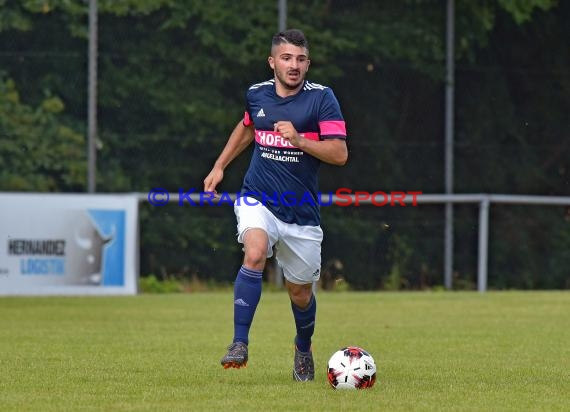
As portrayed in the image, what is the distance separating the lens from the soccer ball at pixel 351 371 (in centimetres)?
744

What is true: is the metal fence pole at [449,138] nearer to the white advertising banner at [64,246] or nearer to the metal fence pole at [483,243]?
the metal fence pole at [483,243]

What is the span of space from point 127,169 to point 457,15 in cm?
534

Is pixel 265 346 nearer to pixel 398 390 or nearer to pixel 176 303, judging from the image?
pixel 398 390

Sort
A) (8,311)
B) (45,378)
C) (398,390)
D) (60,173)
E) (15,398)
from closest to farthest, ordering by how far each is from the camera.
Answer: (15,398), (398,390), (45,378), (8,311), (60,173)

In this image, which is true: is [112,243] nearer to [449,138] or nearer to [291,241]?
[449,138]

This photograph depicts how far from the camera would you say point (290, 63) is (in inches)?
307

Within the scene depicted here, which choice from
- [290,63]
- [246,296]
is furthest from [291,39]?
[246,296]

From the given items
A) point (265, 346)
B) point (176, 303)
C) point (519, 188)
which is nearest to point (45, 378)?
point (265, 346)

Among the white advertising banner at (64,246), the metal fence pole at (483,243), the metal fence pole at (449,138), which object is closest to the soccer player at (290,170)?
the white advertising banner at (64,246)

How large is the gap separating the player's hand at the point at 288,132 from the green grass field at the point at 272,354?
1.33 metres

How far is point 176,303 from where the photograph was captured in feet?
52.1

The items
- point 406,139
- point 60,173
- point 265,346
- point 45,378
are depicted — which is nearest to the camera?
point 45,378

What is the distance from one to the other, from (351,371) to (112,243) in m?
9.65

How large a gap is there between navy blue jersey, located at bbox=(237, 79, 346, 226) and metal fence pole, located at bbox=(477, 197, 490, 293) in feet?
36.7
